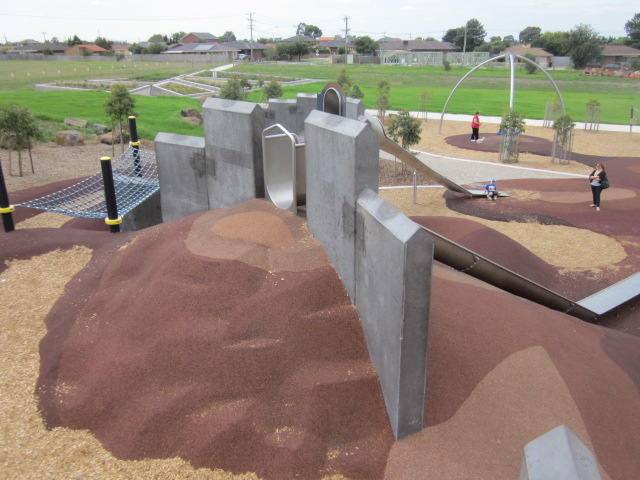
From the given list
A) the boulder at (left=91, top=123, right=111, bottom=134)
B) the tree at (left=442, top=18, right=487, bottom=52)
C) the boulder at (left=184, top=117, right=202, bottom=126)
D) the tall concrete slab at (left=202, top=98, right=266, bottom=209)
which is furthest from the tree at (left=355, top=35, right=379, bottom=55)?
the tall concrete slab at (left=202, top=98, right=266, bottom=209)

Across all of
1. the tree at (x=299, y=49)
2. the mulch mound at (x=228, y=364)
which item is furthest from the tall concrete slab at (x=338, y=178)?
the tree at (x=299, y=49)

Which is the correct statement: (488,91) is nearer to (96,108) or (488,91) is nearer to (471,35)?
(96,108)

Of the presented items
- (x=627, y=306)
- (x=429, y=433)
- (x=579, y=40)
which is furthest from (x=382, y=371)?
(x=579, y=40)

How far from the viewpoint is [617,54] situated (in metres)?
82.7

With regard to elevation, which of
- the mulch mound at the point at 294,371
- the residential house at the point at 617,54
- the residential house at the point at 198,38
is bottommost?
the mulch mound at the point at 294,371

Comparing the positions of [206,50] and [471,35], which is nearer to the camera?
[206,50]

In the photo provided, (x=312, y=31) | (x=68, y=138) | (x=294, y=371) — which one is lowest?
(x=294, y=371)

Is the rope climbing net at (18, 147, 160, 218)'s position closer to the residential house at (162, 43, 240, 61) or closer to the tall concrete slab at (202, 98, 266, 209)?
the tall concrete slab at (202, 98, 266, 209)

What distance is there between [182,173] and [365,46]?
3973 inches

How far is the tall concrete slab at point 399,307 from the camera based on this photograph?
502cm

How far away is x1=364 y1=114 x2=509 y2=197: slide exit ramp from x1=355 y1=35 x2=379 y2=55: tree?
95.8 metres

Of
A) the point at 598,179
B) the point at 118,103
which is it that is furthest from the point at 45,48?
Answer: the point at 598,179

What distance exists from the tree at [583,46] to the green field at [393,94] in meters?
17.1

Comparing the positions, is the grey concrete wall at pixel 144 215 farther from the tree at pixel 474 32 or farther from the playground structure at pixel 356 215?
the tree at pixel 474 32
